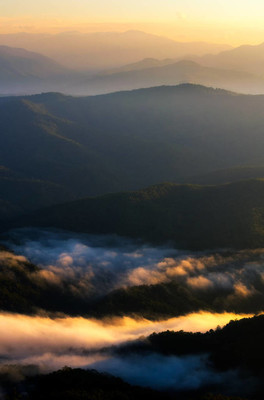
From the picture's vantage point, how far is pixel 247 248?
171000 mm

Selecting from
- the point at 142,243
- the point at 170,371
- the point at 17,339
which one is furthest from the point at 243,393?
the point at 142,243

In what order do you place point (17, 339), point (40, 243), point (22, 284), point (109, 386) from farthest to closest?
point (40, 243), point (22, 284), point (17, 339), point (109, 386)

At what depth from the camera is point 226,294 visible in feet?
501

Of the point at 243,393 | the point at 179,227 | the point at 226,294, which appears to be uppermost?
the point at 179,227

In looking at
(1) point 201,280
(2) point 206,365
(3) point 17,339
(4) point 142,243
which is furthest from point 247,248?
(3) point 17,339

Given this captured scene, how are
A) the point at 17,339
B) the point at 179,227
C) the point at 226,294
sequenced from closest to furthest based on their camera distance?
the point at 17,339 → the point at 226,294 → the point at 179,227

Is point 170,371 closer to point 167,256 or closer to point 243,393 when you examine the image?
point 243,393

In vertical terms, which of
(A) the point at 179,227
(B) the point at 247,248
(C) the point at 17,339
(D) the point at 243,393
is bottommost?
(D) the point at 243,393

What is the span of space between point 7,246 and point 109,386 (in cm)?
8505

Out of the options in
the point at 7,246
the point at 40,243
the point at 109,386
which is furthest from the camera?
the point at 40,243

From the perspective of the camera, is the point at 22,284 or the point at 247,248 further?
the point at 247,248

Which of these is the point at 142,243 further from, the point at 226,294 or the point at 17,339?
the point at 17,339

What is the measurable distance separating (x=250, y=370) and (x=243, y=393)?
686 cm

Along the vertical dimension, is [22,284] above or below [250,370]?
above
